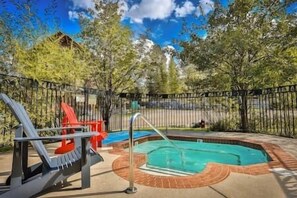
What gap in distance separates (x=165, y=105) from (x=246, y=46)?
16.0 ft

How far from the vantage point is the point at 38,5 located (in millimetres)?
6883

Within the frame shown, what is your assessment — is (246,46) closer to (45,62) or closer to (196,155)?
(196,155)

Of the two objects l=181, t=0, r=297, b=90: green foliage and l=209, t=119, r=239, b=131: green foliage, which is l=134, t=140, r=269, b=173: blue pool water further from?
l=181, t=0, r=297, b=90: green foliage

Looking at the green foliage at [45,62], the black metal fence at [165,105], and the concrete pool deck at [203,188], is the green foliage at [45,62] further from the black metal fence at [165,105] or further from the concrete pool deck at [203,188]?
the concrete pool deck at [203,188]

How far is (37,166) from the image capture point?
3.22m

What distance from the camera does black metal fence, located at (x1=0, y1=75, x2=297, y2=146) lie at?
5906mm

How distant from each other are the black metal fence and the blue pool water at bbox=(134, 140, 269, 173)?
83.3 inches

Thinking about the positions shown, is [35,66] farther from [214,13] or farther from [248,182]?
[214,13]

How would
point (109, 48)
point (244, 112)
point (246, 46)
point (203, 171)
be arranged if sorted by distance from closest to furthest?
point (203, 171) → point (246, 46) → point (244, 112) → point (109, 48)

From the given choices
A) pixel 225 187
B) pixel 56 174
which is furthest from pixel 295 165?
pixel 56 174

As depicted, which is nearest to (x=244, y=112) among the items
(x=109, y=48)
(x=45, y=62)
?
(x=109, y=48)

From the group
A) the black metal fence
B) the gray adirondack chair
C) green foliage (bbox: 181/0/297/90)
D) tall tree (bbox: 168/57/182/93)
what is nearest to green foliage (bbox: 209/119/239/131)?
the black metal fence

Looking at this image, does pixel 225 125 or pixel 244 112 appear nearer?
pixel 244 112

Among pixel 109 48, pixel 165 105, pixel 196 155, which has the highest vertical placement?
pixel 109 48
